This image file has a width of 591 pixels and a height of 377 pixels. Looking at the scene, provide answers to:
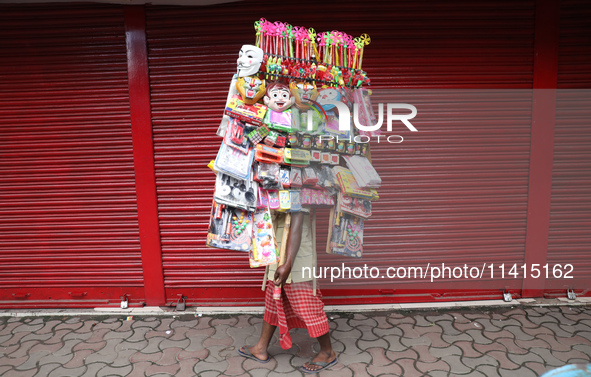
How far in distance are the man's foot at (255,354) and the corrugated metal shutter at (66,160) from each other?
162 cm

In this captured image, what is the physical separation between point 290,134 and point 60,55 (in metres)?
2.85

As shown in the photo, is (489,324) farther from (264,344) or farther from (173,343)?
(173,343)

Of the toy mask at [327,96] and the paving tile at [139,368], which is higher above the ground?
the toy mask at [327,96]

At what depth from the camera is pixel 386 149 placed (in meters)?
4.25

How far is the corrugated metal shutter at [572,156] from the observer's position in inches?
164

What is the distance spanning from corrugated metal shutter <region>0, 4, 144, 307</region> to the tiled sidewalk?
0.51m

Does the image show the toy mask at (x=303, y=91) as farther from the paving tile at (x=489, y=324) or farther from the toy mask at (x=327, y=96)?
the paving tile at (x=489, y=324)

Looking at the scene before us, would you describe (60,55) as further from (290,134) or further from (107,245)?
(290,134)

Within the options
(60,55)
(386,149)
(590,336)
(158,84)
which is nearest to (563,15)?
(386,149)

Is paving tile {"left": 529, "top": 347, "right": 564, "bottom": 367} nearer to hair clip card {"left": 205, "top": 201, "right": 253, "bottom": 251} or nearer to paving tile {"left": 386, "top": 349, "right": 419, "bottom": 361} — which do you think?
paving tile {"left": 386, "top": 349, "right": 419, "bottom": 361}

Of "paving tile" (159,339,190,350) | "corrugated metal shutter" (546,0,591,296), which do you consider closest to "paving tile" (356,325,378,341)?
"paving tile" (159,339,190,350)

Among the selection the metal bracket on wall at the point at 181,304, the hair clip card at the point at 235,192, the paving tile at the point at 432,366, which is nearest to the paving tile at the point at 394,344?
the paving tile at the point at 432,366

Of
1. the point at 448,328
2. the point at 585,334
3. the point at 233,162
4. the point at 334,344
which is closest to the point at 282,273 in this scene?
the point at 233,162

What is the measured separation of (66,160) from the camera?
4.25 metres
